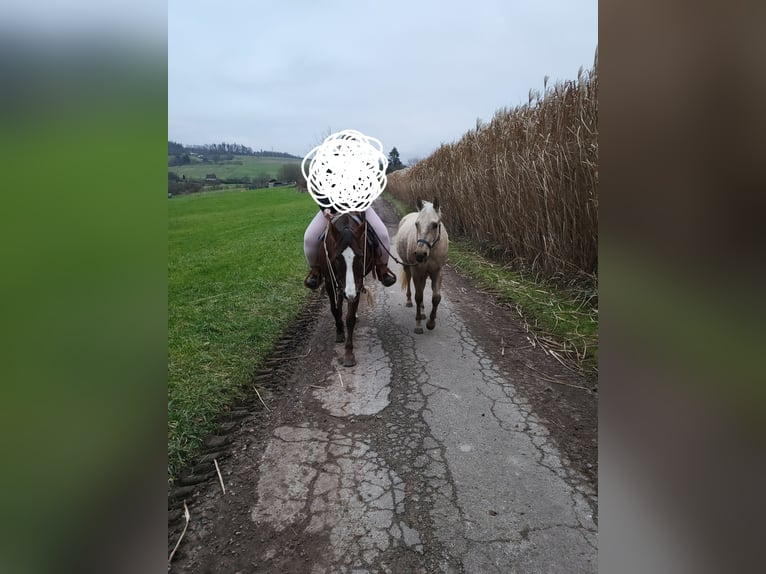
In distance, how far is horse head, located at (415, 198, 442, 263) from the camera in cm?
518

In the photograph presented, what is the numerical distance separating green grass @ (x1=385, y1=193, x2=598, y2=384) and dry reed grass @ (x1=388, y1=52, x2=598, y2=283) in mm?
318

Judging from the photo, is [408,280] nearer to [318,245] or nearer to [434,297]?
[434,297]

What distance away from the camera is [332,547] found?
236cm

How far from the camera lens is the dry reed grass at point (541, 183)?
5.80 m

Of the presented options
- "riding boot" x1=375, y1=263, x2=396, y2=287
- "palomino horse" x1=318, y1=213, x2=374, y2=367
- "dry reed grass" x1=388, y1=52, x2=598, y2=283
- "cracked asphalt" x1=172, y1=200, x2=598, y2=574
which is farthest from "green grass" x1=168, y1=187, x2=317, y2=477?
"dry reed grass" x1=388, y1=52, x2=598, y2=283

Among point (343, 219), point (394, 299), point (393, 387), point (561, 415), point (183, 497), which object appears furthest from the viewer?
point (394, 299)

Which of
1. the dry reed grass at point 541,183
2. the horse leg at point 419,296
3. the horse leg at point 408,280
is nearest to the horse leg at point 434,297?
the horse leg at point 419,296

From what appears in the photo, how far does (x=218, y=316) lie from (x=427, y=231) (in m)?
3.15

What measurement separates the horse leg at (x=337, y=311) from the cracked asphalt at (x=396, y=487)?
911 mm

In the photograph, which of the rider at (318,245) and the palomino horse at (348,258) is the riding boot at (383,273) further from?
the palomino horse at (348,258)

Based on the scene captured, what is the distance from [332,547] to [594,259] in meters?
5.39
